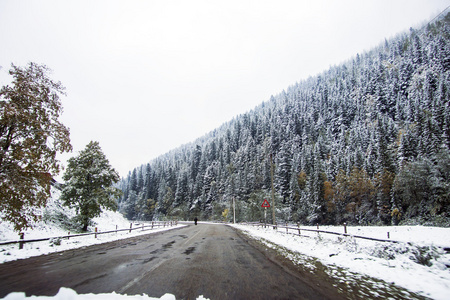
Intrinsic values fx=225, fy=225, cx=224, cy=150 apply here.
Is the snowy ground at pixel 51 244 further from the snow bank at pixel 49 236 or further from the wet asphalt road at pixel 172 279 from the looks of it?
the wet asphalt road at pixel 172 279

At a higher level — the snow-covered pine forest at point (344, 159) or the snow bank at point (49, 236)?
the snow-covered pine forest at point (344, 159)

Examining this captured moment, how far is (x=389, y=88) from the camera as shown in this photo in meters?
110

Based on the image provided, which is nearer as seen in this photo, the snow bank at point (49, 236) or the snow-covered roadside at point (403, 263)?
the snow-covered roadside at point (403, 263)

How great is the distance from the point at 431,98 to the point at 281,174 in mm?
58969

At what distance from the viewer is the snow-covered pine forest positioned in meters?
47.5

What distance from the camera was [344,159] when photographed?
233 feet

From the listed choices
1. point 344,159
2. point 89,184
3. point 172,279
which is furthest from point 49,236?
point 344,159

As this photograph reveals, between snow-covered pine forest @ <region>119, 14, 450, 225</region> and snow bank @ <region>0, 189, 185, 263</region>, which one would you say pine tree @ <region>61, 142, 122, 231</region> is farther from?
snow-covered pine forest @ <region>119, 14, 450, 225</region>

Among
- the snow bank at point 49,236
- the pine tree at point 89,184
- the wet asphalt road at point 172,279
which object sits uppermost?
the pine tree at point 89,184

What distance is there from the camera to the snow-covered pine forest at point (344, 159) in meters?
47.5

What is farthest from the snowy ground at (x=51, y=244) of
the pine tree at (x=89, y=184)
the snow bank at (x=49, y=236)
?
the pine tree at (x=89, y=184)

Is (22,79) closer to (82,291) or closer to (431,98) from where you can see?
(82,291)

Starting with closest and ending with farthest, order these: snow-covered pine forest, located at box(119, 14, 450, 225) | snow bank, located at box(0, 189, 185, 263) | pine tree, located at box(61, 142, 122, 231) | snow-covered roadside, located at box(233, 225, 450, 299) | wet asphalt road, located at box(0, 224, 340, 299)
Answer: wet asphalt road, located at box(0, 224, 340, 299) < snow-covered roadside, located at box(233, 225, 450, 299) < snow bank, located at box(0, 189, 185, 263) < pine tree, located at box(61, 142, 122, 231) < snow-covered pine forest, located at box(119, 14, 450, 225)

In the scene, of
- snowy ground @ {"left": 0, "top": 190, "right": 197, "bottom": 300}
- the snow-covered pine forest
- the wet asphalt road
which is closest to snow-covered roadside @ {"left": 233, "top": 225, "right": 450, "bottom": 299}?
the wet asphalt road
